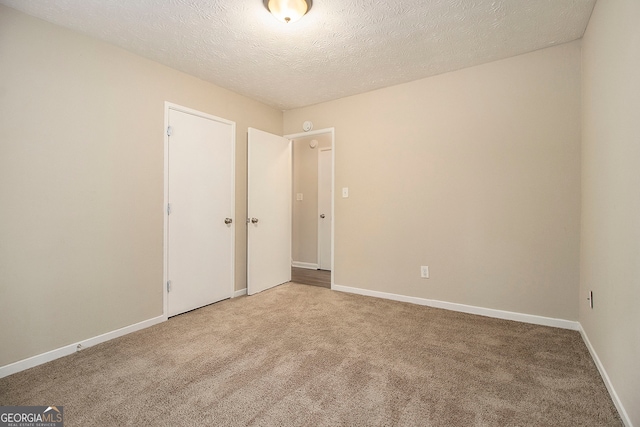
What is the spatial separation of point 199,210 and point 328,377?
2.17m

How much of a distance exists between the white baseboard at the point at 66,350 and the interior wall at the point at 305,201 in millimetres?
2940

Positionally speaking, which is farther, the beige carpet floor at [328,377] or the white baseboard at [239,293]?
the white baseboard at [239,293]

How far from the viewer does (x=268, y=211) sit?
3938 mm

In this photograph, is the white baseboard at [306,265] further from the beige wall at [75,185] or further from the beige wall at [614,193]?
the beige wall at [614,193]


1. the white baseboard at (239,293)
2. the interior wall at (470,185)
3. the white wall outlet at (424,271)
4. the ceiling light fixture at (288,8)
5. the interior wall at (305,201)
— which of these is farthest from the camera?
the interior wall at (305,201)

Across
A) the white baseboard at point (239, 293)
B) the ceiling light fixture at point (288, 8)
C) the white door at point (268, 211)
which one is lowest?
the white baseboard at point (239, 293)

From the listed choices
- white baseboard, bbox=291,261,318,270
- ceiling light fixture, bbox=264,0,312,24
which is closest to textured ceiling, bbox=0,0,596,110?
ceiling light fixture, bbox=264,0,312,24

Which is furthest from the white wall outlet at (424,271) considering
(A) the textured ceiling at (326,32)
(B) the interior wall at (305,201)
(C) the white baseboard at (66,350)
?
(C) the white baseboard at (66,350)

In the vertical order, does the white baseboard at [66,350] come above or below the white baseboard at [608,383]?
below

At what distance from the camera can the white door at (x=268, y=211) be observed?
369 centimetres

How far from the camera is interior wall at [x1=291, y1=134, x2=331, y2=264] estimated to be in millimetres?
5309

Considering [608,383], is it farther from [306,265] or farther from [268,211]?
[306,265]

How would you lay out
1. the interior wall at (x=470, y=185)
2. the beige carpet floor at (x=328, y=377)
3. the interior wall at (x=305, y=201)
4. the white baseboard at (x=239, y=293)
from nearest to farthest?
the beige carpet floor at (x=328, y=377), the interior wall at (x=470, y=185), the white baseboard at (x=239, y=293), the interior wall at (x=305, y=201)

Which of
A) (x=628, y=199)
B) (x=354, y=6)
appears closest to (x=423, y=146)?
(x=354, y=6)
